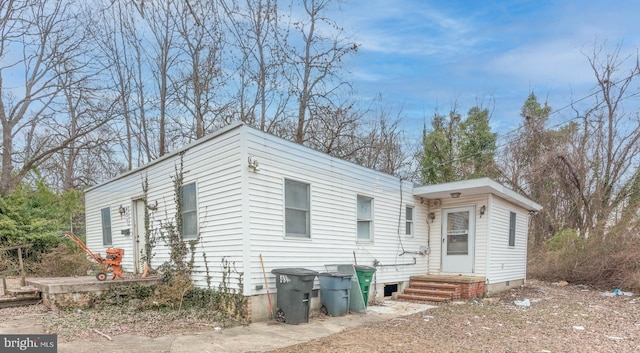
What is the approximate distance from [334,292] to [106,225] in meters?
7.67

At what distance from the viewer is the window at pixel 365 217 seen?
875 cm

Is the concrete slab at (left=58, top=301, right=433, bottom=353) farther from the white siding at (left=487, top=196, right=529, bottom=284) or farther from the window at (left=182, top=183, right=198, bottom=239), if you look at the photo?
the white siding at (left=487, top=196, right=529, bottom=284)

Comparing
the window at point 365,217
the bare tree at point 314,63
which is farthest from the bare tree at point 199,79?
the window at point 365,217

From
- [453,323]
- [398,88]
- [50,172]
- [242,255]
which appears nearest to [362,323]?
[453,323]

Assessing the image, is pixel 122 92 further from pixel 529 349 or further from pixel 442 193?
pixel 529 349

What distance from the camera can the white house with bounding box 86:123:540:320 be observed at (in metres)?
6.39

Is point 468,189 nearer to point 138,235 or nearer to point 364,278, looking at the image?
point 364,278

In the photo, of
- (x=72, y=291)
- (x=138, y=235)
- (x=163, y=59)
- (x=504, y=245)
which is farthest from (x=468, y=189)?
(x=163, y=59)

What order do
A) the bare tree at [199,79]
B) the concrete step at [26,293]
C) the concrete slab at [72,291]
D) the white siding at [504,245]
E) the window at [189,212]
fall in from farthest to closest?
the bare tree at [199,79], the white siding at [504,245], the concrete step at [26,293], the window at [189,212], the concrete slab at [72,291]

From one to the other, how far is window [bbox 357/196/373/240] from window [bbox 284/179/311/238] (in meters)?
1.84

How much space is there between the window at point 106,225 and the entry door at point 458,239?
9.75m

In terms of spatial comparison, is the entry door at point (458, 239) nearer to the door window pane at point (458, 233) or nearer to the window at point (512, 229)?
the door window pane at point (458, 233)

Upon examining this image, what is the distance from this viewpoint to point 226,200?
650 cm

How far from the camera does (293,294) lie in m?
6.19
